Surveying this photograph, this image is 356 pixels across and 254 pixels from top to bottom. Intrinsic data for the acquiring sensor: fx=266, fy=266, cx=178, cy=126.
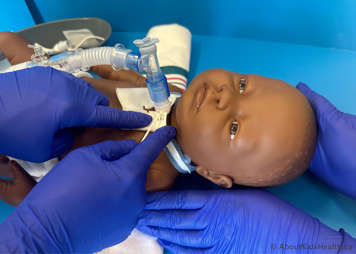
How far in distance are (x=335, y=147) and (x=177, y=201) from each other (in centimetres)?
67

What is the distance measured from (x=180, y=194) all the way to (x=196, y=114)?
34 cm

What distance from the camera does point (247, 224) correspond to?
1.02m

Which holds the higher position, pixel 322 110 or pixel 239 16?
pixel 239 16

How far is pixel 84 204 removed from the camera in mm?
851

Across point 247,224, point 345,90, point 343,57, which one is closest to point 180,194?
point 247,224

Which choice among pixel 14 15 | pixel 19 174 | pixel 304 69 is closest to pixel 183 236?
pixel 19 174

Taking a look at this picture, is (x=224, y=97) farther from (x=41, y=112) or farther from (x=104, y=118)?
(x=41, y=112)

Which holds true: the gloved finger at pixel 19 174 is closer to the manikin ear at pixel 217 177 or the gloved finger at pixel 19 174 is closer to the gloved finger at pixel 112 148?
the gloved finger at pixel 112 148

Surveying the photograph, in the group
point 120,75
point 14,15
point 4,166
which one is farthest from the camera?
point 14,15

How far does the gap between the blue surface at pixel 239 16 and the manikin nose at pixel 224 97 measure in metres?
0.83

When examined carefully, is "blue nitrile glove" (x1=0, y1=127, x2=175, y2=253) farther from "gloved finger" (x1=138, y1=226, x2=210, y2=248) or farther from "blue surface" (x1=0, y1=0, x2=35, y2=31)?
"blue surface" (x1=0, y1=0, x2=35, y2=31)

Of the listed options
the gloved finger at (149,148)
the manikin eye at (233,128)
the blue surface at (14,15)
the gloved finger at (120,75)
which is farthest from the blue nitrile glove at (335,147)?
the blue surface at (14,15)

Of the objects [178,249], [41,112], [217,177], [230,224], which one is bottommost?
[178,249]

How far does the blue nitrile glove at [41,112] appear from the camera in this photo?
0.99 metres
